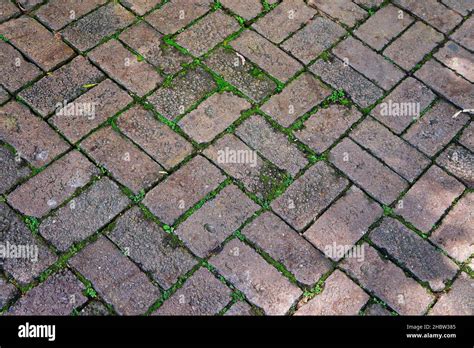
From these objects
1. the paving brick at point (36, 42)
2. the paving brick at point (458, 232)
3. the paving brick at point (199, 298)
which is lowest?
the paving brick at point (199, 298)

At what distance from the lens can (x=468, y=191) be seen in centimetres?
326

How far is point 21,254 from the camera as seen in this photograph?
9.57ft

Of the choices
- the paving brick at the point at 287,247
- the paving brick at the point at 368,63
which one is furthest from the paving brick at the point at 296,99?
the paving brick at the point at 287,247

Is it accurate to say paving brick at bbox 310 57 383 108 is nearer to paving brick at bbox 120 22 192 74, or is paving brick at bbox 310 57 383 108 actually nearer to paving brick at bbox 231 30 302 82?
paving brick at bbox 231 30 302 82

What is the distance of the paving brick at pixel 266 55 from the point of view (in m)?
3.67

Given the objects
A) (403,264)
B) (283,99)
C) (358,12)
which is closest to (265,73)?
(283,99)

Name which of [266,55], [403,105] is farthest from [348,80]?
[266,55]

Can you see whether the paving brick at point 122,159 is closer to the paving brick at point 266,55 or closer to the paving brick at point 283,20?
the paving brick at point 266,55

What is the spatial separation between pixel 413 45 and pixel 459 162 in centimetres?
95

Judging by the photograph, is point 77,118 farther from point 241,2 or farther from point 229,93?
point 241,2

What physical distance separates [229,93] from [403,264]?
1.47 meters

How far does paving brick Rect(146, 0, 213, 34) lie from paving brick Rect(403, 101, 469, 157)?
1.65 meters

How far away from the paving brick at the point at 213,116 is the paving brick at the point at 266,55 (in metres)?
0.33

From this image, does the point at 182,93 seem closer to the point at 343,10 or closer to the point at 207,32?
the point at 207,32
